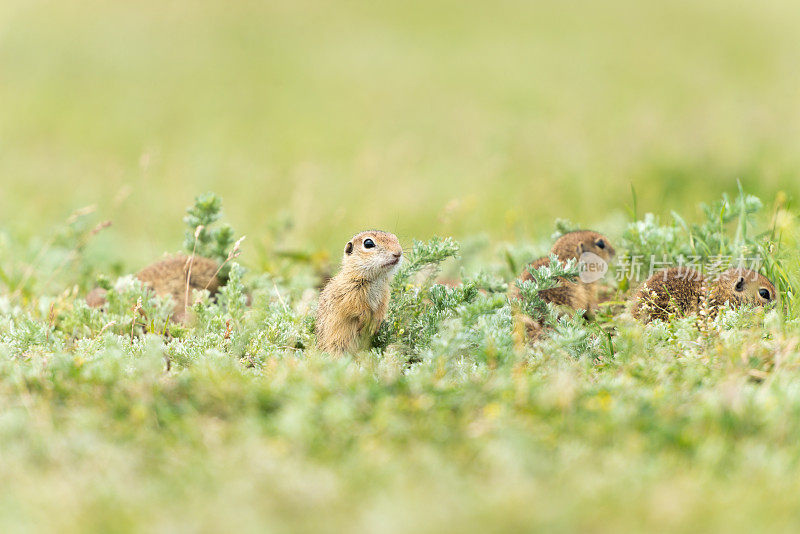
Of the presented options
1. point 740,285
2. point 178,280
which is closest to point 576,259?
point 740,285

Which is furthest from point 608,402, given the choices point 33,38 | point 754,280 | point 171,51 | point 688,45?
point 33,38

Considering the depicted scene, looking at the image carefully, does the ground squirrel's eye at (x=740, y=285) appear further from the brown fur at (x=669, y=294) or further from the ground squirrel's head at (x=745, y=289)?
the brown fur at (x=669, y=294)

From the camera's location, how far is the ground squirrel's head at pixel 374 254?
4637 millimetres

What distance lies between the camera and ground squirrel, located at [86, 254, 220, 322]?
5.66 m

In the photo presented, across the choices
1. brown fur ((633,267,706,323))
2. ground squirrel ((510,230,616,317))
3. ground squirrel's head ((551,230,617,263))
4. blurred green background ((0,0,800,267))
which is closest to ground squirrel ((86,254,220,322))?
blurred green background ((0,0,800,267))

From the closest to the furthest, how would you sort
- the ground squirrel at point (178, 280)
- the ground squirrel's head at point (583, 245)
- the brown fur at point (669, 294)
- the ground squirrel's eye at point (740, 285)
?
the brown fur at point (669, 294), the ground squirrel's eye at point (740, 285), the ground squirrel at point (178, 280), the ground squirrel's head at point (583, 245)

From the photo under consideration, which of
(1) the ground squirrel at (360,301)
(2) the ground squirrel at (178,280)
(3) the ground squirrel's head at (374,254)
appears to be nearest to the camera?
(3) the ground squirrel's head at (374,254)

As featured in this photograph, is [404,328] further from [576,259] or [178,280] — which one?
[178,280]

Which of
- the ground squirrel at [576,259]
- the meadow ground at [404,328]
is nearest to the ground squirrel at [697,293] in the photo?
the meadow ground at [404,328]

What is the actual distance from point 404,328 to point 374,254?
19.8 inches

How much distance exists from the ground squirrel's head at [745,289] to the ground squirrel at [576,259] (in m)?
0.81

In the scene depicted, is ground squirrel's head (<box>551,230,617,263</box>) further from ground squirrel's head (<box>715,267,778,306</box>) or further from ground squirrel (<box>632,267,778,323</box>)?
ground squirrel's head (<box>715,267,778,306</box>)

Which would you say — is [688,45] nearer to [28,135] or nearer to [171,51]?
[171,51]

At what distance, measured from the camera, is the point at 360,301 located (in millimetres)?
4762
